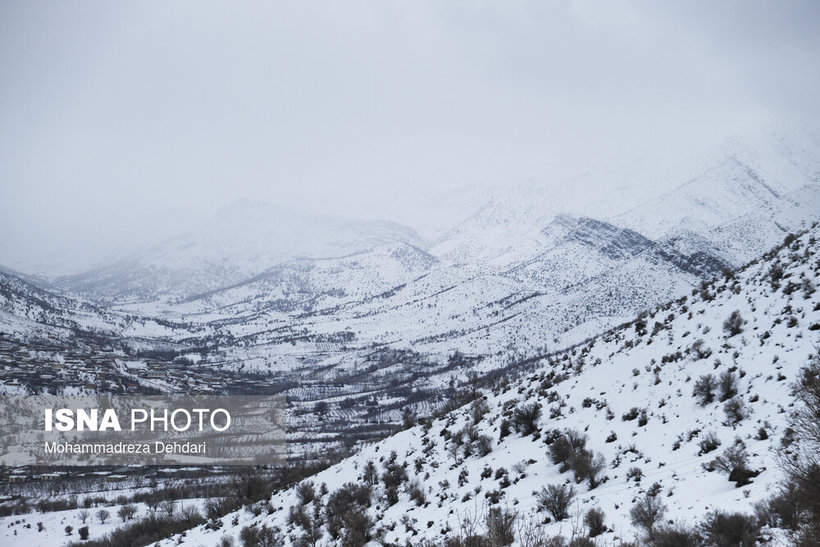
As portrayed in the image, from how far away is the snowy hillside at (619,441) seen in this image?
31.2 feet

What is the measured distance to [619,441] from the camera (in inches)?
506

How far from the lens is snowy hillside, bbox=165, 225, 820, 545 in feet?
31.2

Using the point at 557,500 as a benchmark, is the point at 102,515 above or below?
above

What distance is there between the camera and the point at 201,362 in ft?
588

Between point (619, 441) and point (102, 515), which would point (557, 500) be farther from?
point (102, 515)

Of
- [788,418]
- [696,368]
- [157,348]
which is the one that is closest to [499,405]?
[696,368]

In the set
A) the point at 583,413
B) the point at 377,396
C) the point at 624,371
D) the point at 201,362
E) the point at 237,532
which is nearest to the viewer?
the point at 583,413

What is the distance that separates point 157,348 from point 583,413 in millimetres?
210358

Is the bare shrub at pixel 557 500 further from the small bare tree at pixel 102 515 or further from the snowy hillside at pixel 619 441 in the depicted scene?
the small bare tree at pixel 102 515

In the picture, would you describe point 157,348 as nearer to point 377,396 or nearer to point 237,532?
point 377,396

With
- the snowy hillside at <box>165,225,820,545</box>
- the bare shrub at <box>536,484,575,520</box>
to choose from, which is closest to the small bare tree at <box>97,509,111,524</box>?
the snowy hillside at <box>165,225,820,545</box>

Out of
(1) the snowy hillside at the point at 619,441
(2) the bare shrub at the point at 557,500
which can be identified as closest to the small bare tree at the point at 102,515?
(1) the snowy hillside at the point at 619,441

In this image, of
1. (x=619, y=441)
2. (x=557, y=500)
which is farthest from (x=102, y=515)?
(x=619, y=441)

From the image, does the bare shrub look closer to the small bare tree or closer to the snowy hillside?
the snowy hillside
